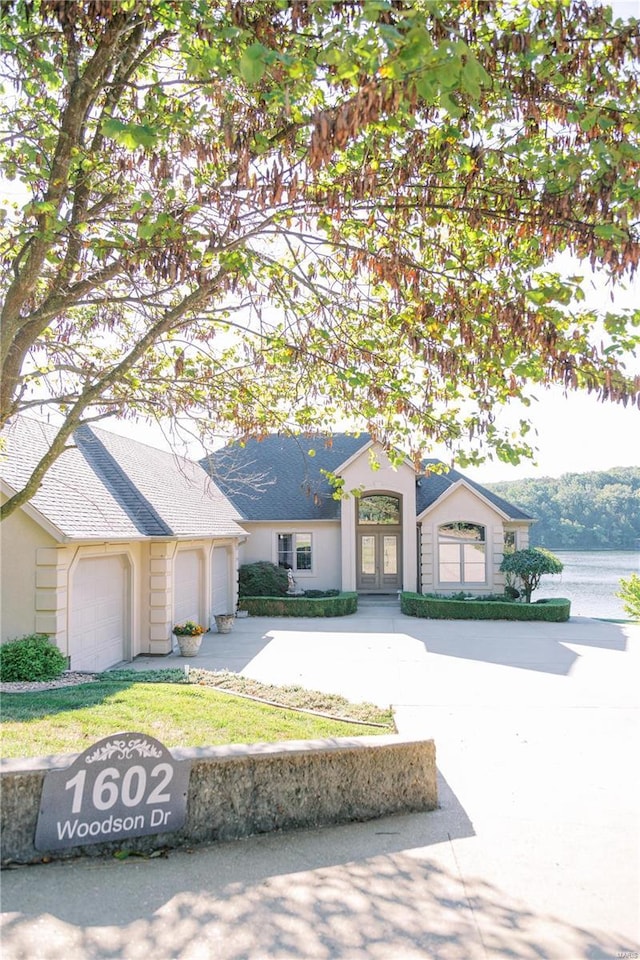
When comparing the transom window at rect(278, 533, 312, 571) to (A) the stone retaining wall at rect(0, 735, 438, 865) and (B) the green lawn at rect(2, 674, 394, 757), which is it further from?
(A) the stone retaining wall at rect(0, 735, 438, 865)

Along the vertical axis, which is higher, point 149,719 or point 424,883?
point 149,719

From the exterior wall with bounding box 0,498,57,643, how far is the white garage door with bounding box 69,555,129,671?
0.81m

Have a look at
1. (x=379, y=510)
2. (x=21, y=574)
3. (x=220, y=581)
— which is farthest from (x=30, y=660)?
(x=379, y=510)

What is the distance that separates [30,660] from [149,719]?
14.4 ft

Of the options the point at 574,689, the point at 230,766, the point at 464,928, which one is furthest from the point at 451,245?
the point at 574,689

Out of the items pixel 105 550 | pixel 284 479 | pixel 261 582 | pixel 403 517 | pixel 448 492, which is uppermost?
pixel 284 479

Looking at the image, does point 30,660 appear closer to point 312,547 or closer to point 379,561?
point 312,547

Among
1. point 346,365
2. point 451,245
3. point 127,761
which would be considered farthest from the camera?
point 346,365

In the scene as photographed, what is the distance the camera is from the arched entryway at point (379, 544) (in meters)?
28.2

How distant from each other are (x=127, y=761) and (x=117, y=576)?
9.75 meters

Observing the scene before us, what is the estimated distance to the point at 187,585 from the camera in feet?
59.3

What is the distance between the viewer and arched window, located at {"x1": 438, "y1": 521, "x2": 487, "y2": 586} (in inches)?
976

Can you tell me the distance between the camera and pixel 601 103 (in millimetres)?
5379

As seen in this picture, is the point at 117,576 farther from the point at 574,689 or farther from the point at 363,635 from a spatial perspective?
the point at 574,689
